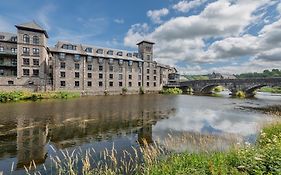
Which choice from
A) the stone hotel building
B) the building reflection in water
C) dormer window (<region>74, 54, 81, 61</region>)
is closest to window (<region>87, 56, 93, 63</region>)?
the stone hotel building

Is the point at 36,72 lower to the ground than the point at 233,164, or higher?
higher

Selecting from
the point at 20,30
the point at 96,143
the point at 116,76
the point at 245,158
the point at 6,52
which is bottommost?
the point at 96,143

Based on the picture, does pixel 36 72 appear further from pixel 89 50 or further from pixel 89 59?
pixel 89 50

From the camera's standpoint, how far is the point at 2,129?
15016 millimetres

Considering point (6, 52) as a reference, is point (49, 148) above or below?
below

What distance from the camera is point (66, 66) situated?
5588 cm

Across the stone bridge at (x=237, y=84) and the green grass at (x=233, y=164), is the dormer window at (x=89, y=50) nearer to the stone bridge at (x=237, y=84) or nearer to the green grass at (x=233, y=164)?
the stone bridge at (x=237, y=84)

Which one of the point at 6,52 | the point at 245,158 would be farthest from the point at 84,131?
the point at 6,52

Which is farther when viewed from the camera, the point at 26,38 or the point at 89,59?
the point at 89,59

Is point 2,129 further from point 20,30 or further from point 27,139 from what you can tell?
point 20,30

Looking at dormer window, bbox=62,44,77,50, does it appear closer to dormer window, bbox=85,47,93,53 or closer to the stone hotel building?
the stone hotel building

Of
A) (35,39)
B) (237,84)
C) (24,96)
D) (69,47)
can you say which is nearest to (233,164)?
(24,96)

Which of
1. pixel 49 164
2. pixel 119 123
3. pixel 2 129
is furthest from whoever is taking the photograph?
pixel 119 123

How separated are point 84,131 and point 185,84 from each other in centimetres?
7264
